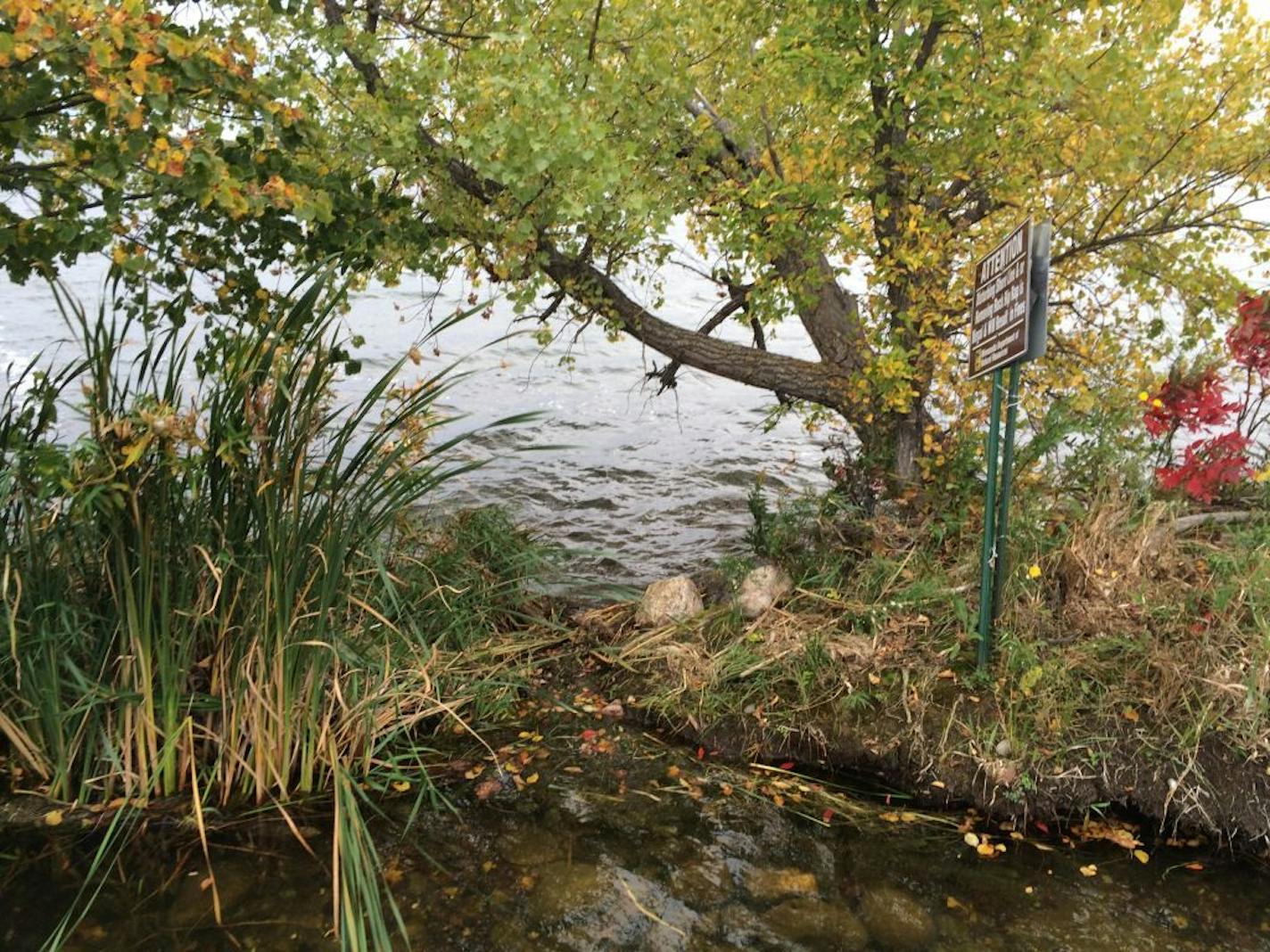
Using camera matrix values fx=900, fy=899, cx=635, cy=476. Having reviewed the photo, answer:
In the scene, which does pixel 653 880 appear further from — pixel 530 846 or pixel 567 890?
pixel 530 846

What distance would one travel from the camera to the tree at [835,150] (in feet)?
11.6

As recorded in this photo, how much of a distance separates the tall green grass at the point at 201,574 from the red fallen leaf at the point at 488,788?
1.26 feet

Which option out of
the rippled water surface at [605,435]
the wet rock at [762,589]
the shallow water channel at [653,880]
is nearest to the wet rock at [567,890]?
the shallow water channel at [653,880]

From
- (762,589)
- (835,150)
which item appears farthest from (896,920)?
(835,150)

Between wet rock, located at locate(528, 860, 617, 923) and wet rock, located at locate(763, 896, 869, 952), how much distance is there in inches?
19.1

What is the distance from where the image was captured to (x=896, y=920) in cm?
255

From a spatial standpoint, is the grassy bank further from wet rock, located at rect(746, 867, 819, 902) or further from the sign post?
wet rock, located at rect(746, 867, 819, 902)

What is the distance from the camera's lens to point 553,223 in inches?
178

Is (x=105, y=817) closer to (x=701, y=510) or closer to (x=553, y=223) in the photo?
(x=553, y=223)

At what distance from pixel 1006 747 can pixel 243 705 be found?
2537mm

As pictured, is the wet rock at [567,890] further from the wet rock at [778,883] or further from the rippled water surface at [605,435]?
the rippled water surface at [605,435]

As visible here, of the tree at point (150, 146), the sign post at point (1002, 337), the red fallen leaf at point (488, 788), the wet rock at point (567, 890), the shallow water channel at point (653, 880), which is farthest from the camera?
the red fallen leaf at point (488, 788)

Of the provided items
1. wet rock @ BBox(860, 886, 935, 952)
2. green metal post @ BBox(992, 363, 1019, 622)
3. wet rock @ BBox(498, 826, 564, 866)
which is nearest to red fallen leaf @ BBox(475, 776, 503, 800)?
wet rock @ BBox(498, 826, 564, 866)

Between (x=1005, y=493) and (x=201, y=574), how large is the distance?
270cm
